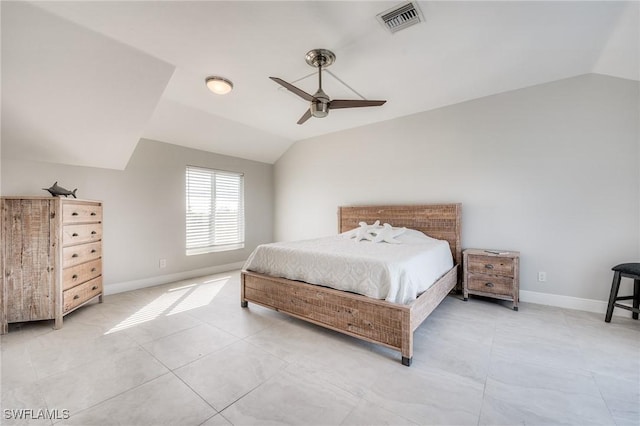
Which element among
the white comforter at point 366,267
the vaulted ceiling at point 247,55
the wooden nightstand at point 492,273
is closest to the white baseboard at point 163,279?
the vaulted ceiling at point 247,55

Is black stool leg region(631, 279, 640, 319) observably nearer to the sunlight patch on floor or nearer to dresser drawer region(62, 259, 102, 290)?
the sunlight patch on floor

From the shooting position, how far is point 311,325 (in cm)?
273

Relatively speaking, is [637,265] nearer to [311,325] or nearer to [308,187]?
[311,325]

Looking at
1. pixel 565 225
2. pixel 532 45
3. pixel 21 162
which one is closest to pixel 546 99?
pixel 532 45

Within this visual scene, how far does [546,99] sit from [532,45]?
99 cm

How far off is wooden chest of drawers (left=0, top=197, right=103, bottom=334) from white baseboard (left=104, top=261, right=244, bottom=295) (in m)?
0.90

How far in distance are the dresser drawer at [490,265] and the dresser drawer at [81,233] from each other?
462cm

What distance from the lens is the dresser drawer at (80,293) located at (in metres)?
2.75

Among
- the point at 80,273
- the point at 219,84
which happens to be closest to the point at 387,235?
the point at 219,84

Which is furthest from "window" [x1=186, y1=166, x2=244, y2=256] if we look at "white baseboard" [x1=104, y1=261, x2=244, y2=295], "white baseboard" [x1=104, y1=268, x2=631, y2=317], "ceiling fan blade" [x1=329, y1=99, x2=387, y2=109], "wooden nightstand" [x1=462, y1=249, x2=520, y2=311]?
"wooden nightstand" [x1=462, y1=249, x2=520, y2=311]

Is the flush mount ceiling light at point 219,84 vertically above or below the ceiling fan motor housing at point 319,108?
above

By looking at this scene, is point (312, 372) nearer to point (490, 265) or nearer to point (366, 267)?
point (366, 267)

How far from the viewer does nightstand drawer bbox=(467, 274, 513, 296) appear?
3.11 meters

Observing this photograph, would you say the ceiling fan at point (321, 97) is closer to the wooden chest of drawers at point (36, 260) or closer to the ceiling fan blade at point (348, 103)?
the ceiling fan blade at point (348, 103)
